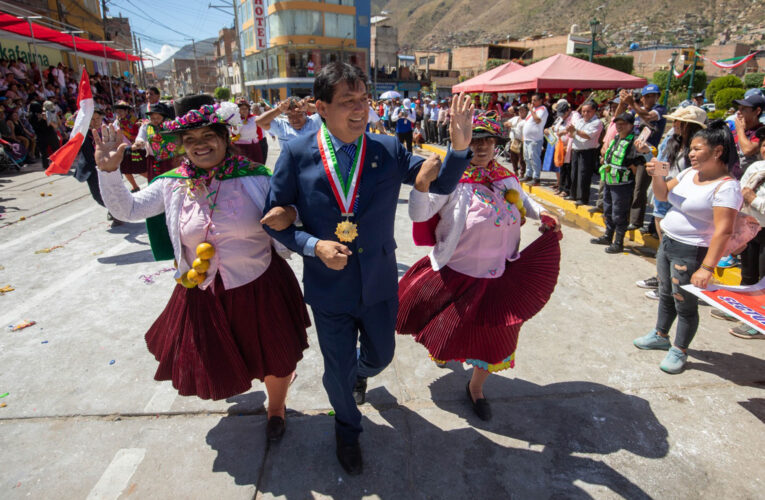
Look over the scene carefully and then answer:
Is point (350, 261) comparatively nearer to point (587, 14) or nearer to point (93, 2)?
point (93, 2)

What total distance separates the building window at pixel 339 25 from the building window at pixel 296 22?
3.37ft

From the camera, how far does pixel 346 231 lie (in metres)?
2.08

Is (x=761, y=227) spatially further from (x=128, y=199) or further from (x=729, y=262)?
(x=128, y=199)

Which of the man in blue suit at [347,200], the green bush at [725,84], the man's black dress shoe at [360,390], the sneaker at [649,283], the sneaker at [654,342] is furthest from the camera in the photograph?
the green bush at [725,84]

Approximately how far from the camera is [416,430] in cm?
→ 272

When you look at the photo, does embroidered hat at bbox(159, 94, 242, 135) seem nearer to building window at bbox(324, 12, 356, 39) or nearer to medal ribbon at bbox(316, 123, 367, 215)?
medal ribbon at bbox(316, 123, 367, 215)

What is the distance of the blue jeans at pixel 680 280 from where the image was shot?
3.15 meters

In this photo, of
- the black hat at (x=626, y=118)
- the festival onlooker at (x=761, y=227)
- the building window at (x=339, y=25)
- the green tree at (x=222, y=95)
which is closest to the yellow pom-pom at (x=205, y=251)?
the green tree at (x=222, y=95)

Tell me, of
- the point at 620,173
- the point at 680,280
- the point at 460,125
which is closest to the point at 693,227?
the point at 680,280

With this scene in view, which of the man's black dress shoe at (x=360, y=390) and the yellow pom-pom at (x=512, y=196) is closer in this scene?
the yellow pom-pom at (x=512, y=196)

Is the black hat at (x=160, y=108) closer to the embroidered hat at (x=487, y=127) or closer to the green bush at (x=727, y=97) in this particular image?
the embroidered hat at (x=487, y=127)

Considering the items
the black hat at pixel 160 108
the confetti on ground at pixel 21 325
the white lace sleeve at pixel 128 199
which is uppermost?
the black hat at pixel 160 108

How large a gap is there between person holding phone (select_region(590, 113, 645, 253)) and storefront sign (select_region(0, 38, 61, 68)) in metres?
21.9

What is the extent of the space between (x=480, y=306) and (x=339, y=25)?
52244 mm
